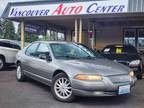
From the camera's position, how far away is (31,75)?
28.2 ft

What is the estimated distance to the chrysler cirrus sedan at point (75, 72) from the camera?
6320mm

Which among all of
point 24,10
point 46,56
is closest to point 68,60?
point 46,56

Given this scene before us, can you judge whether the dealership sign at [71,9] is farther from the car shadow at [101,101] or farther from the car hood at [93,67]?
the car shadow at [101,101]

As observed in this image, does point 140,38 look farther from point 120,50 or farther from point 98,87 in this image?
point 98,87

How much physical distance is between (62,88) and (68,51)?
4.37ft

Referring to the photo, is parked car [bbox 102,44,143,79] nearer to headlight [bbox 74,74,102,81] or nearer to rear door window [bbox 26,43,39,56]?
rear door window [bbox 26,43,39,56]

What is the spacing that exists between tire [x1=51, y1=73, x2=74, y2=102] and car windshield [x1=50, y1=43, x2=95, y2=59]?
27.8 inches

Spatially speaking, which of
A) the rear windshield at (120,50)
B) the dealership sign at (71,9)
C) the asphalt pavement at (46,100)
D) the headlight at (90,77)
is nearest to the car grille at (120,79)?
the headlight at (90,77)

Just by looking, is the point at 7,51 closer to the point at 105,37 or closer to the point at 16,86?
the point at 16,86

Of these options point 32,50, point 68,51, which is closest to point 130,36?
point 32,50

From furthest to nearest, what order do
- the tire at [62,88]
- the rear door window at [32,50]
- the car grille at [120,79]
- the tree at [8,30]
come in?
the tree at [8,30]
the rear door window at [32,50]
the tire at [62,88]
the car grille at [120,79]

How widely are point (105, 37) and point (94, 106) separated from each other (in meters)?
14.0

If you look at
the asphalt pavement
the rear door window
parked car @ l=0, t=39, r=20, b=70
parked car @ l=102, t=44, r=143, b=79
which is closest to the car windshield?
the rear door window

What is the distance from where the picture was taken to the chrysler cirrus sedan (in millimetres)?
6320
